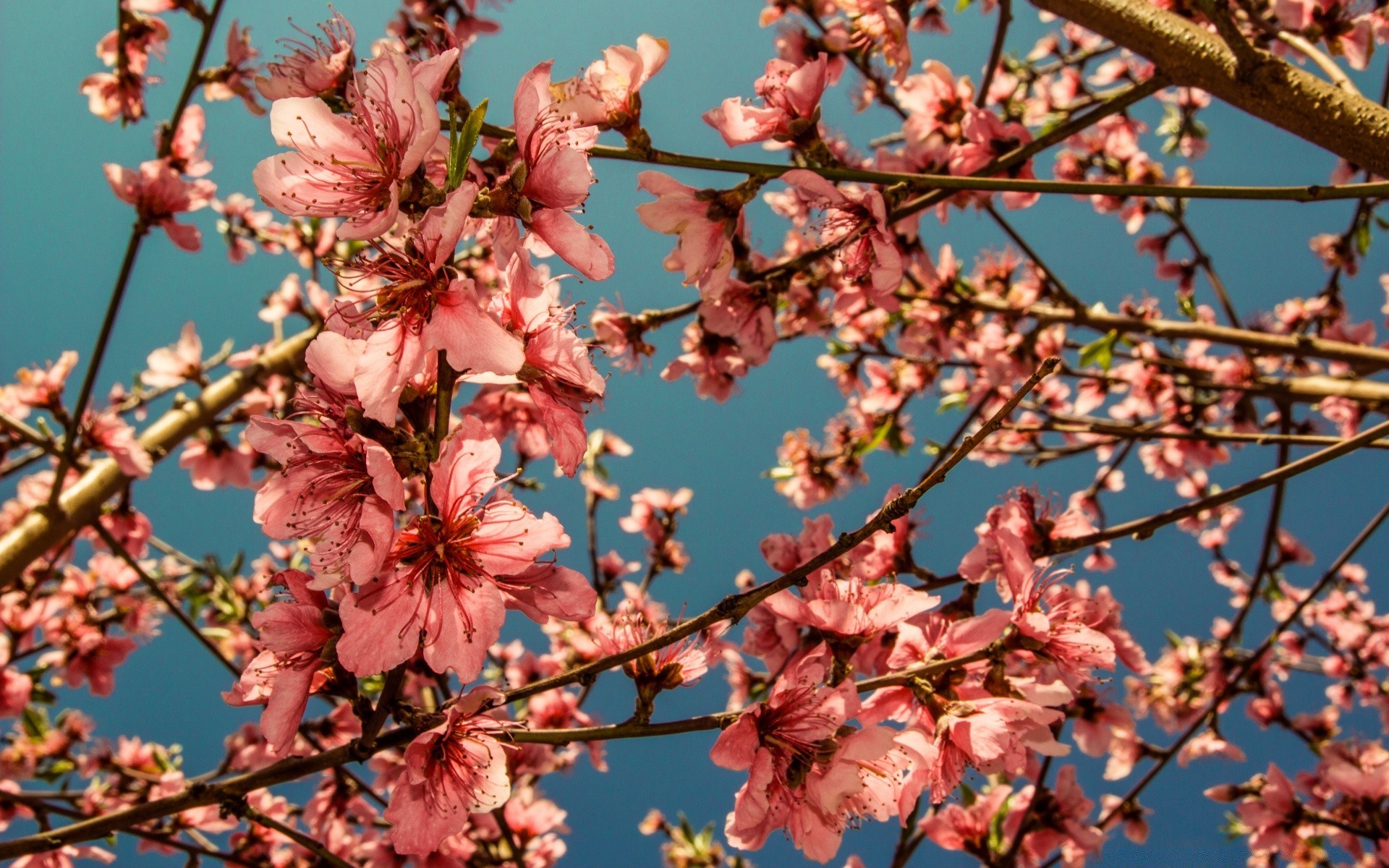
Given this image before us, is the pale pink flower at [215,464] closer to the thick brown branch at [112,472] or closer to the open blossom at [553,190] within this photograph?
the thick brown branch at [112,472]

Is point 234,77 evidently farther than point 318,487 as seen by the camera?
Yes

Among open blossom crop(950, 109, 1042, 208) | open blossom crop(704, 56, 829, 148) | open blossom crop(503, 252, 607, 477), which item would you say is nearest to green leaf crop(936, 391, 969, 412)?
open blossom crop(950, 109, 1042, 208)

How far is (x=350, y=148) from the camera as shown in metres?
1.41

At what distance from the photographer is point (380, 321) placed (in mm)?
1375

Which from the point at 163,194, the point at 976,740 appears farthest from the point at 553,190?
the point at 163,194

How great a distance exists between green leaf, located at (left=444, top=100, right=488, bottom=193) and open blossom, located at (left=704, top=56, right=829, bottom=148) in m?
0.92

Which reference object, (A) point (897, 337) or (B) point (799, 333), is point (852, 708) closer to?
(B) point (799, 333)

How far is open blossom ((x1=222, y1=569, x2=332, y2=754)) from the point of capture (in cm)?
135

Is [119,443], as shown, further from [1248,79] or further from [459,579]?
[1248,79]

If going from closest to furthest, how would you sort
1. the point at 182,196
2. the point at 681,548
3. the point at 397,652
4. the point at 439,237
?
the point at 439,237
the point at 397,652
the point at 182,196
the point at 681,548

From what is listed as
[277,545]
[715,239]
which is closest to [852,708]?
[715,239]

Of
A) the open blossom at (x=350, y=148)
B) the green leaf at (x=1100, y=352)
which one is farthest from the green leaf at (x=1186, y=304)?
the open blossom at (x=350, y=148)

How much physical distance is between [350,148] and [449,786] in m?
1.18

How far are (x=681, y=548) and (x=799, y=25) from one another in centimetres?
271
